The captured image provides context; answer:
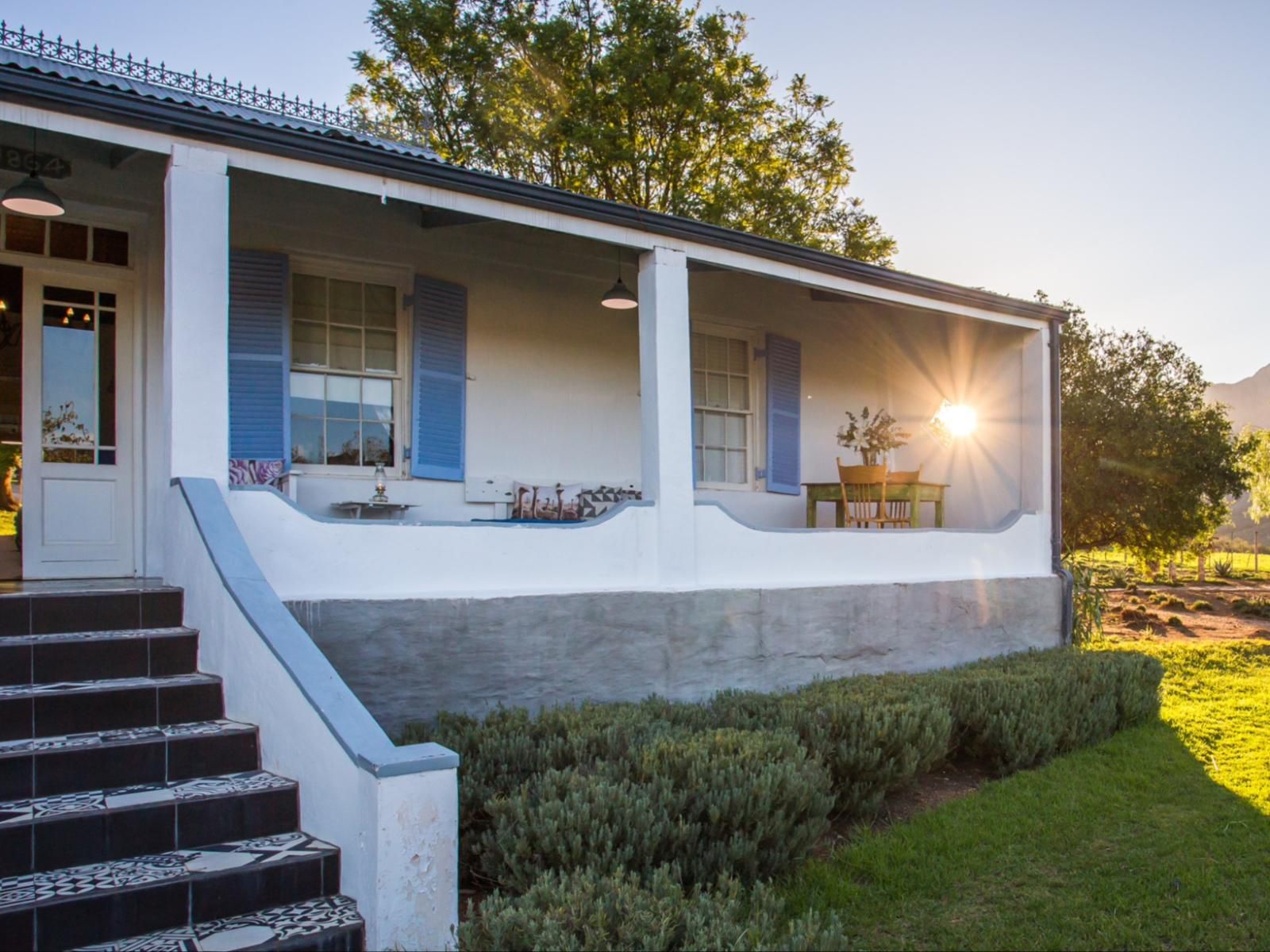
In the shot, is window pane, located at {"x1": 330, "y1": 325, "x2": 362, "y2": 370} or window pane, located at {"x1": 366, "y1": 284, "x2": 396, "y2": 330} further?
window pane, located at {"x1": 366, "y1": 284, "x2": 396, "y2": 330}

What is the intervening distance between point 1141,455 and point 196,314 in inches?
541

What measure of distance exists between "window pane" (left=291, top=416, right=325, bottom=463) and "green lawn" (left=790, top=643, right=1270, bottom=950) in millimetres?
4362

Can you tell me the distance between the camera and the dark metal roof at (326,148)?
4.34 m

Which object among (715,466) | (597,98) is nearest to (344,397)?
(715,466)

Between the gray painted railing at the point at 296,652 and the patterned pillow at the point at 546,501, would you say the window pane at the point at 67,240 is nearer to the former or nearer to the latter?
the gray painted railing at the point at 296,652

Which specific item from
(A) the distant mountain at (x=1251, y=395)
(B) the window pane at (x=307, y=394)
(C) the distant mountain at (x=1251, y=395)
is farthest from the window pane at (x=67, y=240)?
(C) the distant mountain at (x=1251, y=395)

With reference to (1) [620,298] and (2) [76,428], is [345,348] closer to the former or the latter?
(2) [76,428]

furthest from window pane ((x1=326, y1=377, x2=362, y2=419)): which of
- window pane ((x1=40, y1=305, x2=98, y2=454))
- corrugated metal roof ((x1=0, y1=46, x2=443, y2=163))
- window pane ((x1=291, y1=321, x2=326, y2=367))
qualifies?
corrugated metal roof ((x1=0, y1=46, x2=443, y2=163))

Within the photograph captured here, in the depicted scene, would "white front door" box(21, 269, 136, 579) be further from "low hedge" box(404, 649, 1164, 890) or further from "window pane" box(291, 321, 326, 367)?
"low hedge" box(404, 649, 1164, 890)

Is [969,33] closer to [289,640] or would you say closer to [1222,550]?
[289,640]

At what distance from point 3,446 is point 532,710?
8.27m

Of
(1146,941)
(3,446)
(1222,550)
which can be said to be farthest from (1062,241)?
(1222,550)

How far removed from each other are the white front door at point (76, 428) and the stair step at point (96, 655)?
1944mm

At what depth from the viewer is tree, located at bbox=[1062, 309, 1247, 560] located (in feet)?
46.5
